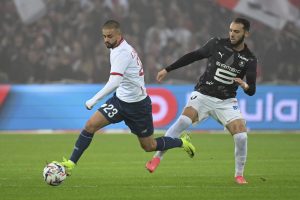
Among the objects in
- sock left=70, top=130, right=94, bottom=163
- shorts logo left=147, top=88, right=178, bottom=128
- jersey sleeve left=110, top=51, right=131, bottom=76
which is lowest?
shorts logo left=147, top=88, right=178, bottom=128

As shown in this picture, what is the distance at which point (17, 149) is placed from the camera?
1625 cm

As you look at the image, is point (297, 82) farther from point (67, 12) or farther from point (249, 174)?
point (249, 174)

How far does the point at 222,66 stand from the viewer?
35.4 ft

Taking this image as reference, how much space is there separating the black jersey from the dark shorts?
74 cm

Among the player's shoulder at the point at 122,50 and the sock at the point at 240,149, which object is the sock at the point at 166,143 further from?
the player's shoulder at the point at 122,50

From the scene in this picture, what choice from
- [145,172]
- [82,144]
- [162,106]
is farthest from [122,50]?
[162,106]

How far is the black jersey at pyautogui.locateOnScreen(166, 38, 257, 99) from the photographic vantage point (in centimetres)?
1071

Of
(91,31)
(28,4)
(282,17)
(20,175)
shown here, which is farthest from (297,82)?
(20,175)

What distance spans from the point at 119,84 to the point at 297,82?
45.0 feet

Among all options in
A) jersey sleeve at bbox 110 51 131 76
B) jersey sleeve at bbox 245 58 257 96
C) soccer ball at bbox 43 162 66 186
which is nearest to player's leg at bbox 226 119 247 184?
jersey sleeve at bbox 245 58 257 96

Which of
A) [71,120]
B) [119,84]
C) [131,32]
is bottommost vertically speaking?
[71,120]

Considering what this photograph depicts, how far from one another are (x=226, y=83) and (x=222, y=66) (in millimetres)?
232

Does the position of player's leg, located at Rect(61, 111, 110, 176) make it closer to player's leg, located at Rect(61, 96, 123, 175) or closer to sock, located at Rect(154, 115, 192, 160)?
player's leg, located at Rect(61, 96, 123, 175)

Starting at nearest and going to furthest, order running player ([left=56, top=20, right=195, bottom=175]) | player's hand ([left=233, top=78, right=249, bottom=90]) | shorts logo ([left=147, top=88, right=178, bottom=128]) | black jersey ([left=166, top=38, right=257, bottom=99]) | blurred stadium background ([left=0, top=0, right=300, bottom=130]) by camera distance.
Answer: player's hand ([left=233, top=78, right=249, bottom=90]) < running player ([left=56, top=20, right=195, bottom=175]) < black jersey ([left=166, top=38, right=257, bottom=99]) < shorts logo ([left=147, top=88, right=178, bottom=128]) < blurred stadium background ([left=0, top=0, right=300, bottom=130])
